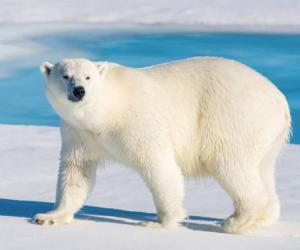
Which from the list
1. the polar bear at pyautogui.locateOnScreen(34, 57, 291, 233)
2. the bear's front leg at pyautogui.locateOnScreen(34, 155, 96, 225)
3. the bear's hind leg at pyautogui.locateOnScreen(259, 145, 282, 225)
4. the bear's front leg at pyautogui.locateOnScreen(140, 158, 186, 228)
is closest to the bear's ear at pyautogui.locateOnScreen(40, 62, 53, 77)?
the polar bear at pyautogui.locateOnScreen(34, 57, 291, 233)

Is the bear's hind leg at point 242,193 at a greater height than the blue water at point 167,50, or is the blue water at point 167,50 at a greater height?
the blue water at point 167,50

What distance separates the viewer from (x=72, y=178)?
14.2ft

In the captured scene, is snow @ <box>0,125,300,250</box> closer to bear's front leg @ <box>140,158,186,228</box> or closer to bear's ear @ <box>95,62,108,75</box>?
bear's front leg @ <box>140,158,186,228</box>

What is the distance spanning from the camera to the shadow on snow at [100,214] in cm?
437

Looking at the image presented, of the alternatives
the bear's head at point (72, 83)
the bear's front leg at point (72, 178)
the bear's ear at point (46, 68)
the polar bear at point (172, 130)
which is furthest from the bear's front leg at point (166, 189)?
the bear's ear at point (46, 68)

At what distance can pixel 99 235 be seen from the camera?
3.88m

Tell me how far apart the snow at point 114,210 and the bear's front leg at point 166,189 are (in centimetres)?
8

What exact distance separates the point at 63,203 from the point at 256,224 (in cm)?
101

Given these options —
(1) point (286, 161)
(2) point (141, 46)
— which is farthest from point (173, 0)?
(1) point (286, 161)

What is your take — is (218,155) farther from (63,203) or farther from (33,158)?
(33,158)

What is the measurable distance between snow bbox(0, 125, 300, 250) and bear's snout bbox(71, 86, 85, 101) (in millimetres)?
623

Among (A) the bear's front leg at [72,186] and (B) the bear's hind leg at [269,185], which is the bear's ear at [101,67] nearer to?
(A) the bear's front leg at [72,186]

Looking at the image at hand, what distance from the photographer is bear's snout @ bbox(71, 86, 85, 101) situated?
3.99 m

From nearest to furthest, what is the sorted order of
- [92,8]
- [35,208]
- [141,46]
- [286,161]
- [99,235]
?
→ [99,235] → [35,208] → [286,161] → [141,46] → [92,8]
